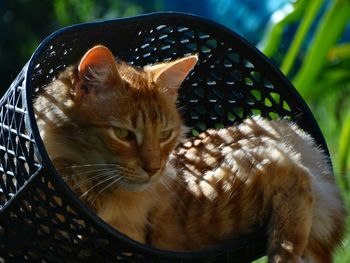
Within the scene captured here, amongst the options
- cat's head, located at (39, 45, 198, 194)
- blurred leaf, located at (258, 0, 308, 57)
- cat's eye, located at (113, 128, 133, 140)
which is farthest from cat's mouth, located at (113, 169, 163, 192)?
blurred leaf, located at (258, 0, 308, 57)

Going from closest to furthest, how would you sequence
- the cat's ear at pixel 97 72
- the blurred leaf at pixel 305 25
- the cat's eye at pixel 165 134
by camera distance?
the cat's ear at pixel 97 72
the cat's eye at pixel 165 134
the blurred leaf at pixel 305 25

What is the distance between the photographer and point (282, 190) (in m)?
2.60

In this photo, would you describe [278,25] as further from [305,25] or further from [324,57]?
[324,57]

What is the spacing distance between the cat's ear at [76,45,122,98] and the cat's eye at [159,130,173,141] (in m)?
0.19

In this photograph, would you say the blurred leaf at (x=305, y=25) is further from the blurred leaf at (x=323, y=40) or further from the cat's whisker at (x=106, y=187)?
the cat's whisker at (x=106, y=187)

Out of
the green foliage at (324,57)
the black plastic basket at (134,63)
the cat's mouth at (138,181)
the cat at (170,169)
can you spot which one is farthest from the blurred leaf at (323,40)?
the cat's mouth at (138,181)

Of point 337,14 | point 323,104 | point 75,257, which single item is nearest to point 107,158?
point 75,257

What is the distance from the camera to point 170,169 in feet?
8.77

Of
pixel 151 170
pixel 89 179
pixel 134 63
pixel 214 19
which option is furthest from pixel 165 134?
pixel 214 19

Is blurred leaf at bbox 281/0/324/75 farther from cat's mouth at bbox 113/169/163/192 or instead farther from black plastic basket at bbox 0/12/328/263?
cat's mouth at bbox 113/169/163/192

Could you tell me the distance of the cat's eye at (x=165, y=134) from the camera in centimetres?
253

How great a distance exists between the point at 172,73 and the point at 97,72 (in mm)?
281

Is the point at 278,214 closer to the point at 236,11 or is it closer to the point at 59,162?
the point at 59,162

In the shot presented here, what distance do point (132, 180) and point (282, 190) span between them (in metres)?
0.45
